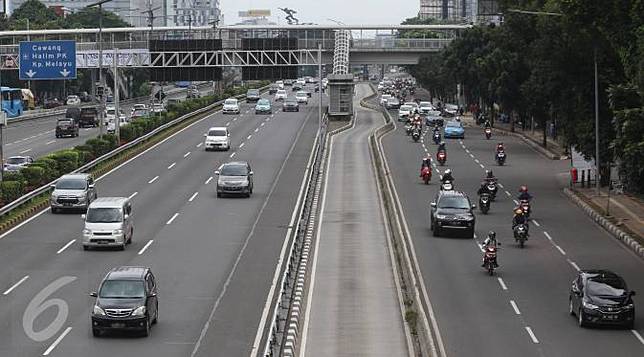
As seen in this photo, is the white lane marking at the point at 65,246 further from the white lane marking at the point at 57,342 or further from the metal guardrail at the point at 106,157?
the white lane marking at the point at 57,342

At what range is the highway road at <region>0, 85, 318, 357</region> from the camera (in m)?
31.4

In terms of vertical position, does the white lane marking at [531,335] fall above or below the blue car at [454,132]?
below

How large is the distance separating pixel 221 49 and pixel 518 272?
74666mm

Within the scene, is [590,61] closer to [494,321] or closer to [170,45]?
[494,321]

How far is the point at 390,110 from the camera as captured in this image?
140 metres

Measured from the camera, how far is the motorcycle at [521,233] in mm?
48094

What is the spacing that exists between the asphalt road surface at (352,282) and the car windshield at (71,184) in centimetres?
988

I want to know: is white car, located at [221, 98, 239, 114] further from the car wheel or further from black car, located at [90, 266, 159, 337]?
black car, located at [90, 266, 159, 337]

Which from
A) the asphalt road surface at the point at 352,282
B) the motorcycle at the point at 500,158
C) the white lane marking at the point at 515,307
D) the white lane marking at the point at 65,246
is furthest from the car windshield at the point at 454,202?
the motorcycle at the point at 500,158

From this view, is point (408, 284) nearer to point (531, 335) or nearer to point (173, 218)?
point (531, 335)

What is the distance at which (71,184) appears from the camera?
55062 millimetres

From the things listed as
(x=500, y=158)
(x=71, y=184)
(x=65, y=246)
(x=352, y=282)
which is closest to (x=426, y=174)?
(x=500, y=158)

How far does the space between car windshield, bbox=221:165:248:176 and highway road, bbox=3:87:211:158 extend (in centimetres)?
2327

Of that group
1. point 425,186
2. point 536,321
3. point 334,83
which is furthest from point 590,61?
point 334,83
